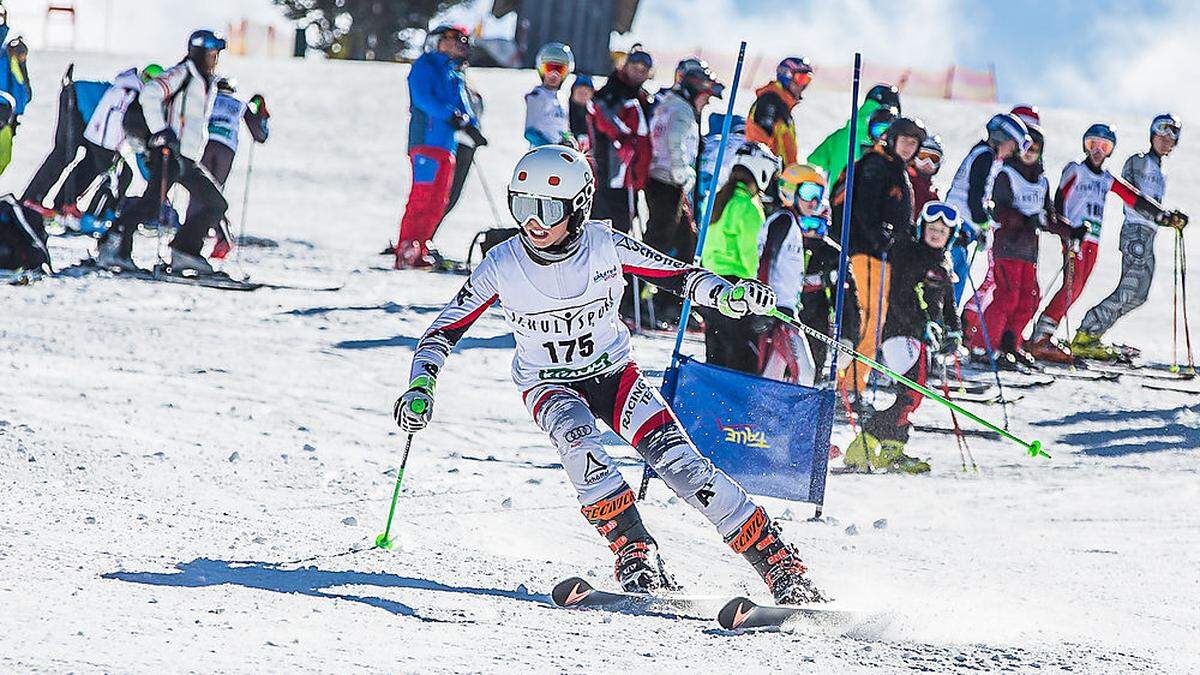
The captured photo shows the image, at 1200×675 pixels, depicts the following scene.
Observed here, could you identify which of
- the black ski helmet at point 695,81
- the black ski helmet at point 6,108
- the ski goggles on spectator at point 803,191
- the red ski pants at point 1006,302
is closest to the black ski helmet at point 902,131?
the ski goggles on spectator at point 803,191

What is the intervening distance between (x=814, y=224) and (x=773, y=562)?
12.7ft

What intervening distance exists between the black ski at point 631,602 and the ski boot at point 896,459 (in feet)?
11.5

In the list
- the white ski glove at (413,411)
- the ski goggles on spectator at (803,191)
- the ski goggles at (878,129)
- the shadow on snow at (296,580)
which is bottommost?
the shadow on snow at (296,580)

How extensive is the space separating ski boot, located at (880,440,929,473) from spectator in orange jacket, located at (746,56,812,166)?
3.27 metres

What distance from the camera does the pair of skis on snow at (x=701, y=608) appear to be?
512cm

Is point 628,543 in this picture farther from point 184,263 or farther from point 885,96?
point 184,263

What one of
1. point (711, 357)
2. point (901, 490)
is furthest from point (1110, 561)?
point (711, 357)

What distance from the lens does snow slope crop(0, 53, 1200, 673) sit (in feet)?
15.3

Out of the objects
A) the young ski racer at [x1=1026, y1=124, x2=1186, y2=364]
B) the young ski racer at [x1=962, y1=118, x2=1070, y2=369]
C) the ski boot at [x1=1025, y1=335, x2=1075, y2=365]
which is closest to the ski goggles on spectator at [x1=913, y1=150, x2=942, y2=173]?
the young ski racer at [x1=962, y1=118, x2=1070, y2=369]

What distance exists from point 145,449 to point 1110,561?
14.4ft

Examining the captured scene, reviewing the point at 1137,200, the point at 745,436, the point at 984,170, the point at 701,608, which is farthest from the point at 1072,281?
the point at 701,608

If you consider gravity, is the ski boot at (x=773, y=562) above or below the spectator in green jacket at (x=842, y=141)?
below

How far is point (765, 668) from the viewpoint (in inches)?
181

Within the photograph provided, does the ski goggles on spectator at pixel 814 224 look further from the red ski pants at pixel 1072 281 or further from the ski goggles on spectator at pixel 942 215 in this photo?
the red ski pants at pixel 1072 281
